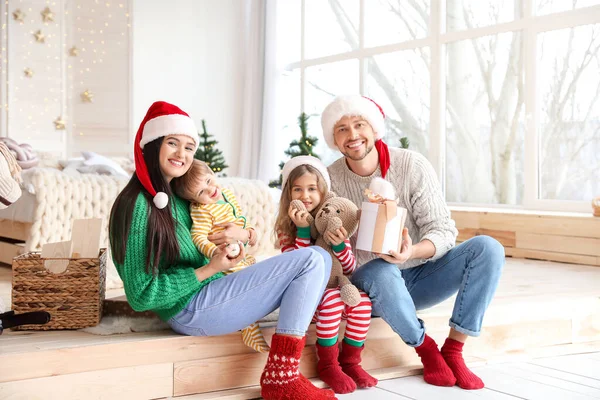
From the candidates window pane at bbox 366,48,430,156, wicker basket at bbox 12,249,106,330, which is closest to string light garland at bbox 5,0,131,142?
window pane at bbox 366,48,430,156

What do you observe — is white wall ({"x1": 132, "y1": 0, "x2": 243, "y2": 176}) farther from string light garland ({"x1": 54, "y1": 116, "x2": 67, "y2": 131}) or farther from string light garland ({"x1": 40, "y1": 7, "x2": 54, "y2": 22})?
string light garland ({"x1": 40, "y1": 7, "x2": 54, "y2": 22})

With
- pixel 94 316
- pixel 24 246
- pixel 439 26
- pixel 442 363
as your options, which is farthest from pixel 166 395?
pixel 439 26

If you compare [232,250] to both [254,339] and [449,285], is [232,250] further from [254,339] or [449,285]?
[449,285]

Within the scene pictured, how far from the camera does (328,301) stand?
2.18 meters

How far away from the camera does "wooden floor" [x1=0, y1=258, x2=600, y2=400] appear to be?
1.96 meters

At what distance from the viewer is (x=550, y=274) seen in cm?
375

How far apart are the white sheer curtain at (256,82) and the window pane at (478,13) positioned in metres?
2.34

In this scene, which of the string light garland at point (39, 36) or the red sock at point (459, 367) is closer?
the red sock at point (459, 367)

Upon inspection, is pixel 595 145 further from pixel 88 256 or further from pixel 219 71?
pixel 219 71

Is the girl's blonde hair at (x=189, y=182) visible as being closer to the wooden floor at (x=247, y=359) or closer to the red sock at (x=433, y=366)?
the wooden floor at (x=247, y=359)

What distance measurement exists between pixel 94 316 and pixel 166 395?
353 millimetres

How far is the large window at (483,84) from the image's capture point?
4.82 metres

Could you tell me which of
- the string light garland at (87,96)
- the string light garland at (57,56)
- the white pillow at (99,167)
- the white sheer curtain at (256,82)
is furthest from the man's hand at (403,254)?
the white sheer curtain at (256,82)

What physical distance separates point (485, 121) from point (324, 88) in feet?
7.21
